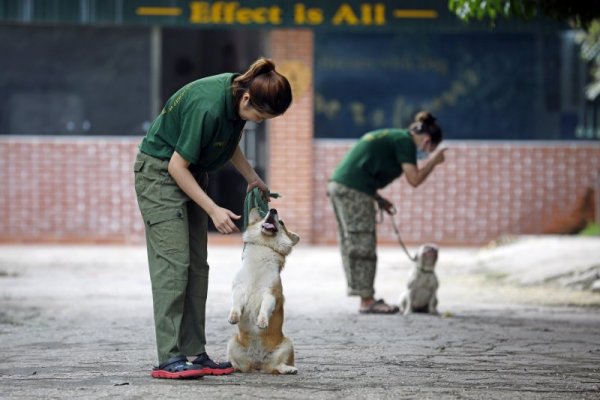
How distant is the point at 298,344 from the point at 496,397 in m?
2.30

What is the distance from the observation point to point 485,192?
19875 millimetres

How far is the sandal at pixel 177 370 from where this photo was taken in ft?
21.5

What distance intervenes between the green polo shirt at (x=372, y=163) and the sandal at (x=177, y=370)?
3.97 metres

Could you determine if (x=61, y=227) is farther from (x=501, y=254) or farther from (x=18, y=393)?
(x=18, y=393)

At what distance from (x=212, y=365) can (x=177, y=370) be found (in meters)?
0.30

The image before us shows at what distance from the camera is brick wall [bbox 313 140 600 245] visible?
19.7 metres

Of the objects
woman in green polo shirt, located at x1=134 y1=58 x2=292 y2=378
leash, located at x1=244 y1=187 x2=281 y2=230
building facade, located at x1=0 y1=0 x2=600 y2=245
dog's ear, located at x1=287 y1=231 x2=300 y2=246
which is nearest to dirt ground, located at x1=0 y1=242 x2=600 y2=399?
woman in green polo shirt, located at x1=134 y1=58 x2=292 y2=378

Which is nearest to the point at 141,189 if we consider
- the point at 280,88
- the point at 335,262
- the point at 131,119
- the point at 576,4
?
the point at 280,88

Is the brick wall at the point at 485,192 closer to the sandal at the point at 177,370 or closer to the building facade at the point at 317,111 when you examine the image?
the building facade at the point at 317,111

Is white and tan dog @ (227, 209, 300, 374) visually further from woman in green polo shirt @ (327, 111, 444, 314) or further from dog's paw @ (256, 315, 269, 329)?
woman in green polo shirt @ (327, 111, 444, 314)

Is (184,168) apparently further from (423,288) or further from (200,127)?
(423,288)

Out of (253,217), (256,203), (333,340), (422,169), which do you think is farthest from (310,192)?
(253,217)

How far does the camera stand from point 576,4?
1056 centimetres

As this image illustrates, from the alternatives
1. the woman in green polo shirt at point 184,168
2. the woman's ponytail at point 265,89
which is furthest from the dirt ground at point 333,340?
the woman's ponytail at point 265,89
